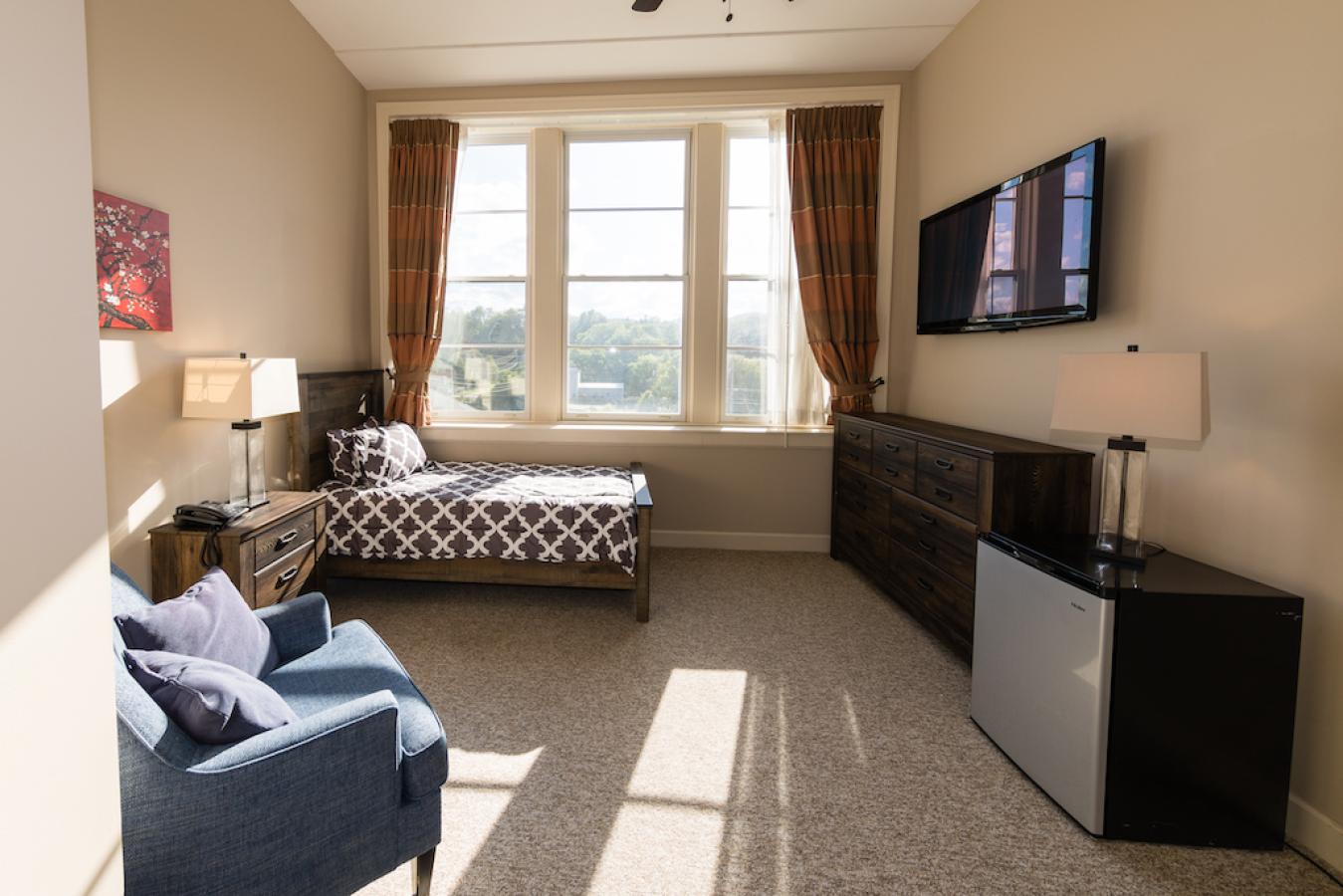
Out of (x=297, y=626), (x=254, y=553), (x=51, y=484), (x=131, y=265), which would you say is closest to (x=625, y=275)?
(x=131, y=265)

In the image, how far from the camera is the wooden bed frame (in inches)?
135

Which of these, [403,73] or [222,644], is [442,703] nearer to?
[222,644]

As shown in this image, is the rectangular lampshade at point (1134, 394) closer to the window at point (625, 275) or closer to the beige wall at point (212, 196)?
the window at point (625, 275)

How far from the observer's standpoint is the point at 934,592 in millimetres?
3152

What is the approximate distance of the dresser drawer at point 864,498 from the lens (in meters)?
3.76

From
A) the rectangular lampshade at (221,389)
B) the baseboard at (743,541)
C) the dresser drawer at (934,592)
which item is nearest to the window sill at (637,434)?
the baseboard at (743,541)

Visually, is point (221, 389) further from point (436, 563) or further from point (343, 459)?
point (436, 563)

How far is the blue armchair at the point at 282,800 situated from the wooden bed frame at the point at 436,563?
6.00 feet

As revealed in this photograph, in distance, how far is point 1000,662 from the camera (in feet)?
7.55

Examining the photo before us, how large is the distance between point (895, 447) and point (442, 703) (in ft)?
8.00

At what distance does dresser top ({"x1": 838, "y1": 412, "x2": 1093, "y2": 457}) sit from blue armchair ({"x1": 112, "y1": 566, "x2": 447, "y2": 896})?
2.24 metres

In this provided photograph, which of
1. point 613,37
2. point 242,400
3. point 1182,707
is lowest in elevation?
point 1182,707

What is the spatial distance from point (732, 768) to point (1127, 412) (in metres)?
1.61

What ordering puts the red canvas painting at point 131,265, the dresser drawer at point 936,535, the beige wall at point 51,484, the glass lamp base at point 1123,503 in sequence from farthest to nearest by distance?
the dresser drawer at point 936,535 < the red canvas painting at point 131,265 < the glass lamp base at point 1123,503 < the beige wall at point 51,484
